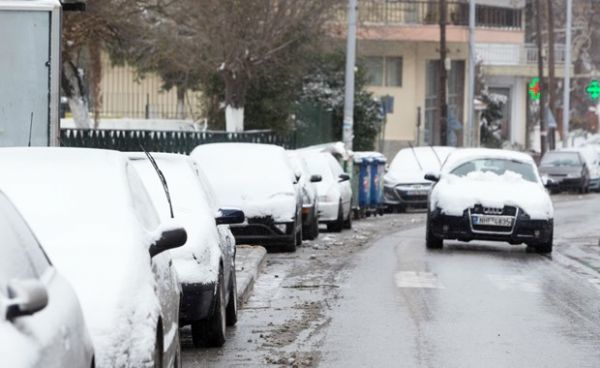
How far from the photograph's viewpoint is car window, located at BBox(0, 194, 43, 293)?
18.1 ft

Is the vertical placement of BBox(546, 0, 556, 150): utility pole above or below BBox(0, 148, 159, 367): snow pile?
above

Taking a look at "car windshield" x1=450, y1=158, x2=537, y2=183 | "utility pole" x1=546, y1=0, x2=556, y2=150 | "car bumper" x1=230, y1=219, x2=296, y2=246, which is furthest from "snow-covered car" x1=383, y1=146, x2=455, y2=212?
"utility pole" x1=546, y1=0, x2=556, y2=150

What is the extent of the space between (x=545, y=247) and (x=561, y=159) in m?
32.1

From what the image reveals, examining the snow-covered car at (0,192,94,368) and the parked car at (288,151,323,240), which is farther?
the parked car at (288,151,323,240)

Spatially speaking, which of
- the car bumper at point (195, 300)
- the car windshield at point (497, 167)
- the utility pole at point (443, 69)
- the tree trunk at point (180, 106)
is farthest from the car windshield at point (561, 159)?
the car bumper at point (195, 300)

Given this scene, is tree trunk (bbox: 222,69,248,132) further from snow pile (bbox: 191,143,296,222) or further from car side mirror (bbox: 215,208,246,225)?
car side mirror (bbox: 215,208,246,225)

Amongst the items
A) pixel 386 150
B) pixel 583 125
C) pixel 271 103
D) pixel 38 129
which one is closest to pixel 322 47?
pixel 271 103

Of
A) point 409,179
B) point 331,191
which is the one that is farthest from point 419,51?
point 331,191

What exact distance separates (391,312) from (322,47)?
108 feet

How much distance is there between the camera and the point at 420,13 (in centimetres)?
6322

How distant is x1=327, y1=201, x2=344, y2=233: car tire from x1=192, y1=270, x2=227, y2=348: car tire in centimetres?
1640

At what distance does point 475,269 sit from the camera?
19.1 metres

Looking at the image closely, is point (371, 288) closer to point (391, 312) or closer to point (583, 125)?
point (391, 312)

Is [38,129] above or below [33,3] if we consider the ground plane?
below
